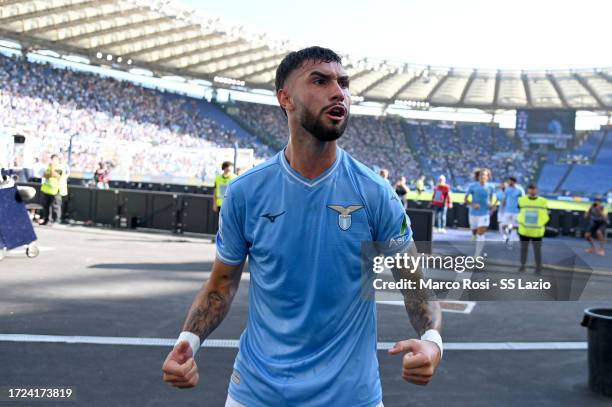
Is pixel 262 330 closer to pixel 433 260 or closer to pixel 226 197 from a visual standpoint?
pixel 226 197

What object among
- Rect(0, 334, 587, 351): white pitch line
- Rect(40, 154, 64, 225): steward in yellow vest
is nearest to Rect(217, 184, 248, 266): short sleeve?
Rect(0, 334, 587, 351): white pitch line

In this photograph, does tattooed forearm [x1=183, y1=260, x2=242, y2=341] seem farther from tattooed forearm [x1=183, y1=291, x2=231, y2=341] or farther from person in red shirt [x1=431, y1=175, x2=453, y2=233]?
person in red shirt [x1=431, y1=175, x2=453, y2=233]

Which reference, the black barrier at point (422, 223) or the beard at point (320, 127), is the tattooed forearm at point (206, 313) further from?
the black barrier at point (422, 223)

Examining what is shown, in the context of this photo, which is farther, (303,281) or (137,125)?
(137,125)

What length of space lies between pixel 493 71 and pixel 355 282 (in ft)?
168

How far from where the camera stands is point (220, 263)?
96.9 inches

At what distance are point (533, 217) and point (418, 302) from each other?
10532mm

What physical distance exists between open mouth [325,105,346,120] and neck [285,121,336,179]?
0.13 meters

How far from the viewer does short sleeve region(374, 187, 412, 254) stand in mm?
2309

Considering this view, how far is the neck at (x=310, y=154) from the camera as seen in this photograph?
232 cm

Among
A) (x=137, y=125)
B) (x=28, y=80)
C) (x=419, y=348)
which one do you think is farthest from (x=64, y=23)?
(x=419, y=348)

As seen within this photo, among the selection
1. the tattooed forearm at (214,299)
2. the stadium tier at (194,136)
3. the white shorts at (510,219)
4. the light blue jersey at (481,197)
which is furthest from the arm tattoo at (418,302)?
the stadium tier at (194,136)

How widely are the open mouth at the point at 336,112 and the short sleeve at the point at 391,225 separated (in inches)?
13.3

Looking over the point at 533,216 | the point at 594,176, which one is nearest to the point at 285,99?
the point at 533,216
